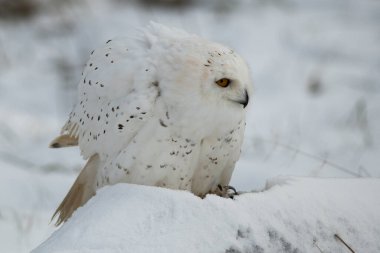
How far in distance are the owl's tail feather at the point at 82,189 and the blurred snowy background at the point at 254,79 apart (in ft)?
0.85

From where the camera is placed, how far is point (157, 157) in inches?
145

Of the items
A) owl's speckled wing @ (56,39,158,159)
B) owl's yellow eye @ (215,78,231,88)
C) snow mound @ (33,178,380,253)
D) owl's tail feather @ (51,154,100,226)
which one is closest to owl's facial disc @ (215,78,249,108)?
owl's yellow eye @ (215,78,231,88)

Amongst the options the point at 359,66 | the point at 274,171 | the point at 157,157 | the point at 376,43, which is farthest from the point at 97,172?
the point at 376,43

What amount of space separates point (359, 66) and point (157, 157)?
654 centimetres

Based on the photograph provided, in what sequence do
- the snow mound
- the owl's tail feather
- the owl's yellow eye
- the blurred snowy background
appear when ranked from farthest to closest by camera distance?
the blurred snowy background
the owl's tail feather
the owl's yellow eye
the snow mound

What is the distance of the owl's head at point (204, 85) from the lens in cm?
354

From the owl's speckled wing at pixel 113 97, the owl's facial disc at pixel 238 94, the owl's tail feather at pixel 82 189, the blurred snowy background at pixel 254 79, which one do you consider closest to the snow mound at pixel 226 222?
the owl's facial disc at pixel 238 94

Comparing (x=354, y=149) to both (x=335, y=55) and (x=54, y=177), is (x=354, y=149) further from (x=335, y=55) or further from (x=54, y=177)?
(x=335, y=55)

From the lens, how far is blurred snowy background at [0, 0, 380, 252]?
5.39 m

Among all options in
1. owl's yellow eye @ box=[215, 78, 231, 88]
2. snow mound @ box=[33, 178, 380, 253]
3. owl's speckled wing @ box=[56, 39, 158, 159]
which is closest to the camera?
snow mound @ box=[33, 178, 380, 253]

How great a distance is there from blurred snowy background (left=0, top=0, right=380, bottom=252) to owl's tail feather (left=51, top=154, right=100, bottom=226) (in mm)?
258

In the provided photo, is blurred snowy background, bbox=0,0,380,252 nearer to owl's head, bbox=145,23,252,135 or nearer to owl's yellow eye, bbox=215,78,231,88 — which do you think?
owl's head, bbox=145,23,252,135

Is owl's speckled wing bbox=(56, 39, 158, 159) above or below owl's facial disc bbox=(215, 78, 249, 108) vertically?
below

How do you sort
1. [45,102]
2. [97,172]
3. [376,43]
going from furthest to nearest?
1. [376,43]
2. [45,102]
3. [97,172]
